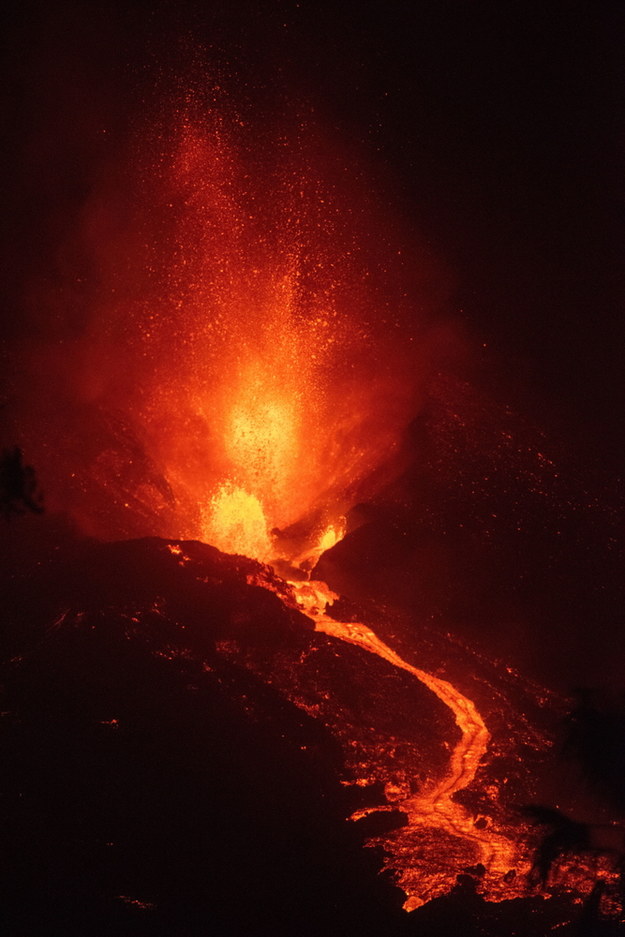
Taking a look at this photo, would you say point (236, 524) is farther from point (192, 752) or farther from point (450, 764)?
point (192, 752)

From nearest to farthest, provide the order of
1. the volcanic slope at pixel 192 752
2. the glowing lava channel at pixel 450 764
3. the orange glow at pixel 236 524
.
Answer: the volcanic slope at pixel 192 752 < the glowing lava channel at pixel 450 764 < the orange glow at pixel 236 524

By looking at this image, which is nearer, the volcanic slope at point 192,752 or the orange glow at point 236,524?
the volcanic slope at point 192,752

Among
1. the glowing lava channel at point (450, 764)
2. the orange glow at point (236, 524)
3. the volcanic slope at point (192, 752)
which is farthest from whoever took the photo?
the orange glow at point (236, 524)

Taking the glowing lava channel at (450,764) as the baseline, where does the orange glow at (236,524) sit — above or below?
above

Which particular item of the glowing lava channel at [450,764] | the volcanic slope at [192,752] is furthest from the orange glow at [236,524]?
the volcanic slope at [192,752]

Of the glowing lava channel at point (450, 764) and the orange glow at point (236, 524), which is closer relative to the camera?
the glowing lava channel at point (450, 764)

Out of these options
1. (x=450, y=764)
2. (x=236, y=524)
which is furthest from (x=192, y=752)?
(x=236, y=524)

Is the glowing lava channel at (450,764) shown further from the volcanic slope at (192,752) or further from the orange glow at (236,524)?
the orange glow at (236,524)

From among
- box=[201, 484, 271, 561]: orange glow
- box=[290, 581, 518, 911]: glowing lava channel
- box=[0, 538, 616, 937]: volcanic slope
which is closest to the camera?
box=[0, 538, 616, 937]: volcanic slope

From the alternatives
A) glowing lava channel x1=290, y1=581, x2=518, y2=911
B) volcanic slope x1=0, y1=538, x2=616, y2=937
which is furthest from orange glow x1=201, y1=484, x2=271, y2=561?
volcanic slope x1=0, y1=538, x2=616, y2=937

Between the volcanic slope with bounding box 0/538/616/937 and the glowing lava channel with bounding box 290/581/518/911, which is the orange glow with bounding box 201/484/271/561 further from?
the volcanic slope with bounding box 0/538/616/937
